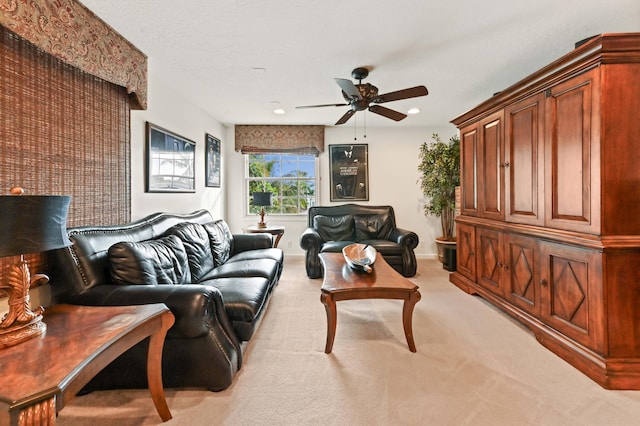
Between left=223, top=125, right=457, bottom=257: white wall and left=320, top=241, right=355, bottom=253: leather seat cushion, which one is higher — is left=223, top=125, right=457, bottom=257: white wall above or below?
above

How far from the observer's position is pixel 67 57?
181 centimetres

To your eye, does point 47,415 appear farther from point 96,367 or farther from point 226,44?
point 226,44

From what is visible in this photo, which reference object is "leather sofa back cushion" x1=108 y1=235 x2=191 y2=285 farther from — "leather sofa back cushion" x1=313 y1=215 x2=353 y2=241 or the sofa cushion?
"leather sofa back cushion" x1=313 y1=215 x2=353 y2=241

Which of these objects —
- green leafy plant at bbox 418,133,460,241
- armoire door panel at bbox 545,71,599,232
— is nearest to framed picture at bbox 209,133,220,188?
green leafy plant at bbox 418,133,460,241

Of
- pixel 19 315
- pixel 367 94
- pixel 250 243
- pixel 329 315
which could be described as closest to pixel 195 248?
pixel 250 243

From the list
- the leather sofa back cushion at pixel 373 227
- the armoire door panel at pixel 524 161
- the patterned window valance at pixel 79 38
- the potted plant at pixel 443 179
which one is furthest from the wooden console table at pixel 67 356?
the potted plant at pixel 443 179

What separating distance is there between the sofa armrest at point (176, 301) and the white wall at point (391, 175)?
12.3 ft

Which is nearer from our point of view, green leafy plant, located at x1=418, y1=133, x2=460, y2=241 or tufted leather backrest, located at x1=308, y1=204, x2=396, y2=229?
green leafy plant, located at x1=418, y1=133, x2=460, y2=241

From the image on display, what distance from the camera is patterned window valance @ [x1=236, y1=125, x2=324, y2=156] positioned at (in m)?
5.20

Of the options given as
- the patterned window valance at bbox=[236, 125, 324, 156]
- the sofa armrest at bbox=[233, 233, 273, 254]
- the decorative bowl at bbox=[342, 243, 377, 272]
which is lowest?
the decorative bowl at bbox=[342, 243, 377, 272]

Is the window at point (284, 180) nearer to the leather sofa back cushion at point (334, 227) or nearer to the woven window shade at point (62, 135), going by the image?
the leather sofa back cushion at point (334, 227)

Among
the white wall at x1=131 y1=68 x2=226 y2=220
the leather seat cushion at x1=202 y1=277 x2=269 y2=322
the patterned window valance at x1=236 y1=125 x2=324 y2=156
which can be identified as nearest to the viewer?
the leather seat cushion at x1=202 y1=277 x2=269 y2=322

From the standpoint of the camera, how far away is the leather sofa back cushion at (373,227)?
15.5 ft

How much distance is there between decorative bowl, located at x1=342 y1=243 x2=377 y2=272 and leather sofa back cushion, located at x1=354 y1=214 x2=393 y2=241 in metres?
1.40
